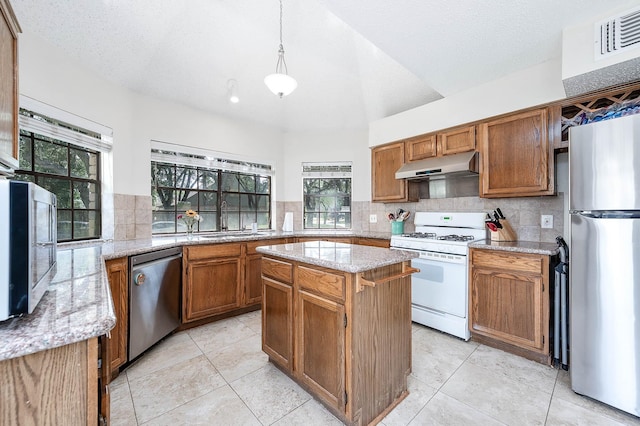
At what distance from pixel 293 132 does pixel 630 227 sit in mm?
3817

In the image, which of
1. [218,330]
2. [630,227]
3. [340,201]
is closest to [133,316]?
[218,330]

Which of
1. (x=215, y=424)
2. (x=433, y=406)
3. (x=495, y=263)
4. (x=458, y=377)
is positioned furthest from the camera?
(x=495, y=263)

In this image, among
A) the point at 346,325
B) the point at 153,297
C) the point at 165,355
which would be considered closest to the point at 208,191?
the point at 153,297

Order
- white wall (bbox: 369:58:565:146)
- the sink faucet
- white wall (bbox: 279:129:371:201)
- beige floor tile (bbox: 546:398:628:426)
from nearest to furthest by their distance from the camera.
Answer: beige floor tile (bbox: 546:398:628:426) → white wall (bbox: 369:58:565:146) → the sink faucet → white wall (bbox: 279:129:371:201)

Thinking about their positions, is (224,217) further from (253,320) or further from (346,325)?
(346,325)

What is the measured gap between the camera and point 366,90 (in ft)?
12.0

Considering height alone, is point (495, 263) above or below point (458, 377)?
above

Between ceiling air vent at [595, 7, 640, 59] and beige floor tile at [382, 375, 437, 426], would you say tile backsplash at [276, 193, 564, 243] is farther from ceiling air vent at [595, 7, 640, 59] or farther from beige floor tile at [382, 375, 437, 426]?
beige floor tile at [382, 375, 437, 426]

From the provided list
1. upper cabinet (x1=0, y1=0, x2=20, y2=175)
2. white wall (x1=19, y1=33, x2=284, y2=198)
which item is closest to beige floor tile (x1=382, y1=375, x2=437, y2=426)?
upper cabinet (x1=0, y1=0, x2=20, y2=175)

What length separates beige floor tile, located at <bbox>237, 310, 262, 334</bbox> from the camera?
2818mm

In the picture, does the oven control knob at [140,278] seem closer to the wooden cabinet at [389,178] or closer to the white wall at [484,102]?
the wooden cabinet at [389,178]

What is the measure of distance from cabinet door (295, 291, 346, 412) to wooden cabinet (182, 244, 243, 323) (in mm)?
1476

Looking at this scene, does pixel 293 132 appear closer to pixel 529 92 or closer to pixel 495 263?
pixel 529 92

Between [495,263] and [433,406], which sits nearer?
[433,406]
